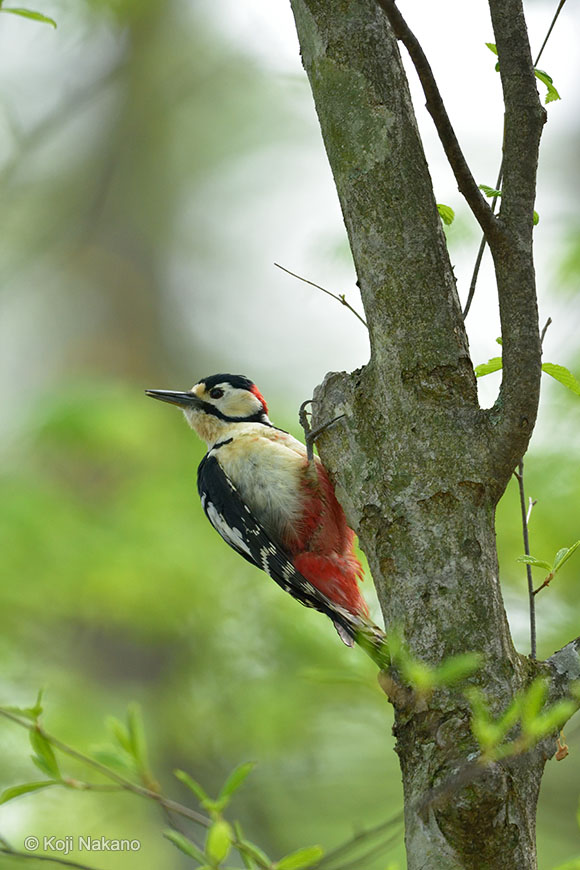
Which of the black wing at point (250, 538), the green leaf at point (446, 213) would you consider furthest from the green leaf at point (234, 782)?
the black wing at point (250, 538)

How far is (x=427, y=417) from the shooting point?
1.65m

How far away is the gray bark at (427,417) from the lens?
144 centimetres

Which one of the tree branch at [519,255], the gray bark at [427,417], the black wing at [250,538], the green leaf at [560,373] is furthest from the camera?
the black wing at [250,538]

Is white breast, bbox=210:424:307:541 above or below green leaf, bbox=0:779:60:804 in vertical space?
above

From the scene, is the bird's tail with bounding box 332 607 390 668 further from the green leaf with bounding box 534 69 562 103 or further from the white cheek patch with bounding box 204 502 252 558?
the green leaf with bounding box 534 69 562 103

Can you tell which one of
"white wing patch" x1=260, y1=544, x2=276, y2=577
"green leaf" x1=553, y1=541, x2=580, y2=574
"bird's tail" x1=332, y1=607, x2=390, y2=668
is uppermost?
"white wing patch" x1=260, y1=544, x2=276, y2=577

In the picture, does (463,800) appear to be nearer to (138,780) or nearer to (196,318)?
(138,780)

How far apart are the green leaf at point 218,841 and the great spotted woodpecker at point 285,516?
5.51 ft

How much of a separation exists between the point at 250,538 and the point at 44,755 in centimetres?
184

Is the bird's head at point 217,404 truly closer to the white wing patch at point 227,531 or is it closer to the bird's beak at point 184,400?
the bird's beak at point 184,400

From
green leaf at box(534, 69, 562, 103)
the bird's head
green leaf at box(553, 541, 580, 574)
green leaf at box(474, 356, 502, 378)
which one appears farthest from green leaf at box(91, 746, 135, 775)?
the bird's head

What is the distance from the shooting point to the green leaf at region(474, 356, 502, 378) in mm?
1805

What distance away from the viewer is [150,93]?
8023 millimetres

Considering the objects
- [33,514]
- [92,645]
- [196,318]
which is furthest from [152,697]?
[196,318]
